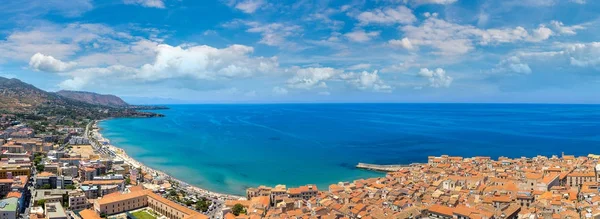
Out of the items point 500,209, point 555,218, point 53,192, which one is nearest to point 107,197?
point 53,192

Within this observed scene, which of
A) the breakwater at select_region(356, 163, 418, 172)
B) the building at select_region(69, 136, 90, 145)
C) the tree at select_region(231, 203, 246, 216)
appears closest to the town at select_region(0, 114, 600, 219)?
the tree at select_region(231, 203, 246, 216)

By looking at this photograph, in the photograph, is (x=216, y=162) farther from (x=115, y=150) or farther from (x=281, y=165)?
(x=115, y=150)

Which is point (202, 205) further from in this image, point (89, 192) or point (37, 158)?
point (37, 158)

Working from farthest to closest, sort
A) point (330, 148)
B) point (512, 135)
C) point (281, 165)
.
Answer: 1. point (512, 135)
2. point (330, 148)
3. point (281, 165)

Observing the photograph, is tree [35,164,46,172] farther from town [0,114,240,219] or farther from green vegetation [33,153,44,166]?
green vegetation [33,153,44,166]

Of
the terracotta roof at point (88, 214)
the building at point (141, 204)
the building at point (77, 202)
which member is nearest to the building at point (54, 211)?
the terracotta roof at point (88, 214)

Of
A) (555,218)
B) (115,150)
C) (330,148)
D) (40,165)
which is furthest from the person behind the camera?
(330,148)

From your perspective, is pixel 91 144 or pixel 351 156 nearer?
pixel 351 156

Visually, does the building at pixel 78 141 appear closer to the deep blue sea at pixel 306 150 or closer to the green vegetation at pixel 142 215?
the deep blue sea at pixel 306 150
